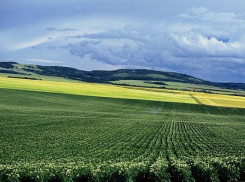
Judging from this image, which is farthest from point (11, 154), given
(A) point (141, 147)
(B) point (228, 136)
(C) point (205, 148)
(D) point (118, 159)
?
(B) point (228, 136)

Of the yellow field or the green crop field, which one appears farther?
the yellow field

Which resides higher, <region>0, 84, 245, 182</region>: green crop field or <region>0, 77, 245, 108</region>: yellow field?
<region>0, 77, 245, 108</region>: yellow field

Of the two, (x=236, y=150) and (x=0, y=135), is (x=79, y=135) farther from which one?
(x=236, y=150)

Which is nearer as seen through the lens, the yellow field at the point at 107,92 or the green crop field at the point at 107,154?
the green crop field at the point at 107,154

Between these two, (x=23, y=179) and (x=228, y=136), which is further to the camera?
(x=228, y=136)

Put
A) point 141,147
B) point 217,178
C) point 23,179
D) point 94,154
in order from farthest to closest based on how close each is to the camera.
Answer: point 141,147 → point 94,154 → point 217,178 → point 23,179

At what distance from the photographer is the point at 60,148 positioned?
3041 centimetres

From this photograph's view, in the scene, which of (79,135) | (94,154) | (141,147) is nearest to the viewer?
(94,154)

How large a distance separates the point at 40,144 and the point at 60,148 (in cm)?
267

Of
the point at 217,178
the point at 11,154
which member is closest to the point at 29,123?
the point at 11,154

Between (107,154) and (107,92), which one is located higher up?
(107,92)

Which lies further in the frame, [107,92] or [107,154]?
[107,92]

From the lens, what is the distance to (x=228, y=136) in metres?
44.5

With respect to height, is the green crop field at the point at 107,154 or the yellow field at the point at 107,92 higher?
the yellow field at the point at 107,92
